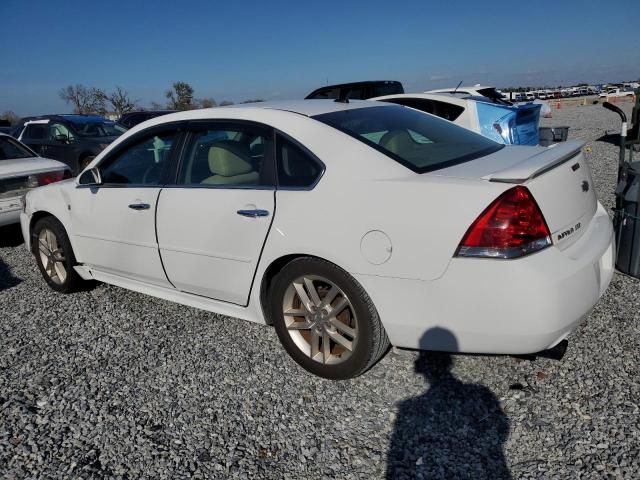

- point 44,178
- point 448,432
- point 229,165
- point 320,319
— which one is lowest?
point 448,432

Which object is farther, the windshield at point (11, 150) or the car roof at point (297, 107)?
the windshield at point (11, 150)

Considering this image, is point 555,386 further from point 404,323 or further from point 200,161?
point 200,161

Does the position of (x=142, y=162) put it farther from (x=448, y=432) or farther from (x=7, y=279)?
(x=448, y=432)

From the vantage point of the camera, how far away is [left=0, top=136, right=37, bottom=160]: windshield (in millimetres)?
6998

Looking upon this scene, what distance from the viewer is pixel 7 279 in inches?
208

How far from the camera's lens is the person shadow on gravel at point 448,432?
228 centimetres

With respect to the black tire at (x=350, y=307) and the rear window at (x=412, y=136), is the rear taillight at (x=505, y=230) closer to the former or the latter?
the rear window at (x=412, y=136)

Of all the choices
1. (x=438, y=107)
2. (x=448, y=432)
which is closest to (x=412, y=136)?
(x=448, y=432)

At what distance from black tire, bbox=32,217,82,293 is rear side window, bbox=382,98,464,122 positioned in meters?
5.09

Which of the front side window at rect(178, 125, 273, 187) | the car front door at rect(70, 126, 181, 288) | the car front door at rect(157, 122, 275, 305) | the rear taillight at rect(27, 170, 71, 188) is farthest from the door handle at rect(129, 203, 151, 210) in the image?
the rear taillight at rect(27, 170, 71, 188)

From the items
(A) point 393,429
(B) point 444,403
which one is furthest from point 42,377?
(B) point 444,403

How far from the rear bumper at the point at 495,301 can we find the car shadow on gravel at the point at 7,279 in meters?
4.07

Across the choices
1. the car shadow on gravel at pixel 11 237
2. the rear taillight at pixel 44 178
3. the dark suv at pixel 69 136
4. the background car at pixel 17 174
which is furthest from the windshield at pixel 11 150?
the dark suv at pixel 69 136

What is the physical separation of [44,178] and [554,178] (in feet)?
20.4
